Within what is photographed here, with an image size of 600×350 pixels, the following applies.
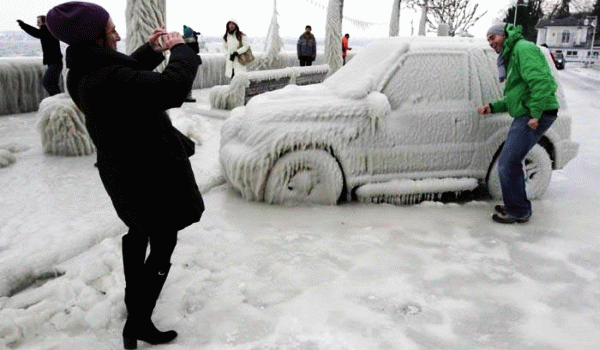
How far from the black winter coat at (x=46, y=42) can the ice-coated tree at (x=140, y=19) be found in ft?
8.01

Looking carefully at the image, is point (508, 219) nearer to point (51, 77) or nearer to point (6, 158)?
point (6, 158)

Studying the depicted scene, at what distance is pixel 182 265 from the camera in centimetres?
358

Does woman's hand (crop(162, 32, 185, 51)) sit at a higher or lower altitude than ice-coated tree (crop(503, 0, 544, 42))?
lower

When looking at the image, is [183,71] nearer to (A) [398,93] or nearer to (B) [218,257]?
(B) [218,257]

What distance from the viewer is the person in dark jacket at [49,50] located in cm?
824

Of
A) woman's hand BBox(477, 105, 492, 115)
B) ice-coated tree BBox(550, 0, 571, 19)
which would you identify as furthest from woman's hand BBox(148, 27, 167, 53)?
ice-coated tree BBox(550, 0, 571, 19)

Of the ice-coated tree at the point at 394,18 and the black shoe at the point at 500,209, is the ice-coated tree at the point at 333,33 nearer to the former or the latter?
the ice-coated tree at the point at 394,18

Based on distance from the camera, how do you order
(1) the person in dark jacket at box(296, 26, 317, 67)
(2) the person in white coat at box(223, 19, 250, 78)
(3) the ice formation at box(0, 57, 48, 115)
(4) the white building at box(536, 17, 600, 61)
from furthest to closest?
1. (4) the white building at box(536, 17, 600, 61)
2. (1) the person in dark jacket at box(296, 26, 317, 67)
3. (2) the person in white coat at box(223, 19, 250, 78)
4. (3) the ice formation at box(0, 57, 48, 115)

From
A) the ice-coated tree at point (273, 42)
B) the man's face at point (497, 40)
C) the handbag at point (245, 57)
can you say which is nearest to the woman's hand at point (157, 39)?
the man's face at point (497, 40)

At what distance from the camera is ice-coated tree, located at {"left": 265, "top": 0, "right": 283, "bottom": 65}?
15727 millimetres

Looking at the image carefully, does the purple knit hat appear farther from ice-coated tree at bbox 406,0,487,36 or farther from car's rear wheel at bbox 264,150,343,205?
ice-coated tree at bbox 406,0,487,36

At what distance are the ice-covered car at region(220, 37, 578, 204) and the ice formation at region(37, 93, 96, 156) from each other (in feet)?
8.03

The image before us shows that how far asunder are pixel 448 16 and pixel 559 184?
37.3 meters

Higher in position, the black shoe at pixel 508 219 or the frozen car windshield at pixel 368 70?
the frozen car windshield at pixel 368 70
